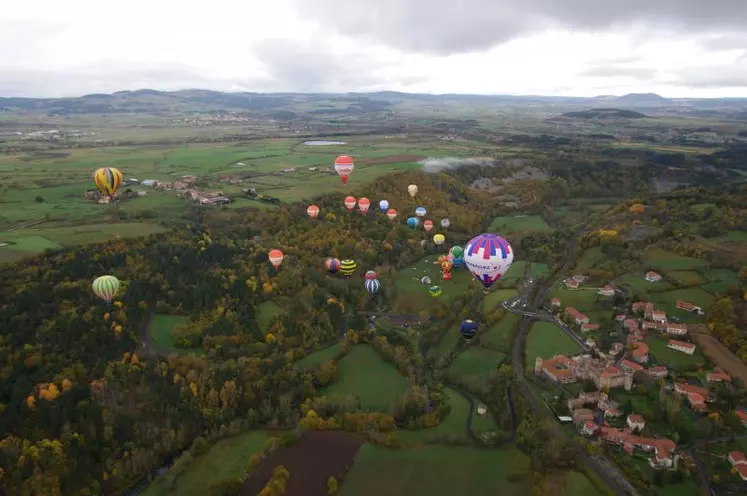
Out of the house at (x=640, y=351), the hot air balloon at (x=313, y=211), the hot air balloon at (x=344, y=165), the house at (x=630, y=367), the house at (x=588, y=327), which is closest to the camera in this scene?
the house at (x=630, y=367)

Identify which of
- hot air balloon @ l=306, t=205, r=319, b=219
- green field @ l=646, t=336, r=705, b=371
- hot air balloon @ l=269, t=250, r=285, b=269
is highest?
hot air balloon @ l=306, t=205, r=319, b=219

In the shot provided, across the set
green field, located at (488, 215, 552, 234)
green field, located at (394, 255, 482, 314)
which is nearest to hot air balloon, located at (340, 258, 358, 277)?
green field, located at (394, 255, 482, 314)

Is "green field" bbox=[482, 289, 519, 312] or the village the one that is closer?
the village

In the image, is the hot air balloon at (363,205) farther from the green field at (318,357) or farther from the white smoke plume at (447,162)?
the green field at (318,357)

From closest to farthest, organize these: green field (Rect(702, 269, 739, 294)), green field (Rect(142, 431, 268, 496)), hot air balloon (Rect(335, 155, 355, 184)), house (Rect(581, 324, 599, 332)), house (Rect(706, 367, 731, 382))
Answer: green field (Rect(142, 431, 268, 496)), house (Rect(706, 367, 731, 382)), house (Rect(581, 324, 599, 332)), green field (Rect(702, 269, 739, 294)), hot air balloon (Rect(335, 155, 355, 184))

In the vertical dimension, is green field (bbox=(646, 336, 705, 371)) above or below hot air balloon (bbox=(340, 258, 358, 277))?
below

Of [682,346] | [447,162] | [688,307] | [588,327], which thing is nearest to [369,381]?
[588,327]

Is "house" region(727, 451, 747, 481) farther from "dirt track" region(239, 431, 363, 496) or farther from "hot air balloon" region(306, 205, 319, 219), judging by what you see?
"hot air balloon" region(306, 205, 319, 219)

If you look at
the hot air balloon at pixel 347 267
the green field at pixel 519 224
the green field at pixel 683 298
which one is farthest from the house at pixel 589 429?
the green field at pixel 519 224
